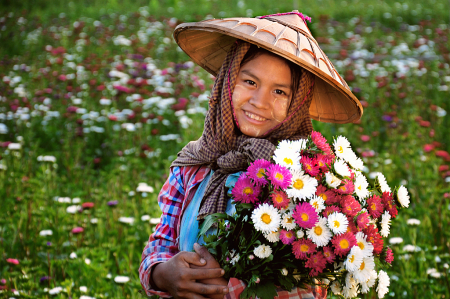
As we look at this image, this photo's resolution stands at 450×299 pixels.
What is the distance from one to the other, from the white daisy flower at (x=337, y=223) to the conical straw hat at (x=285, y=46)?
449 mm

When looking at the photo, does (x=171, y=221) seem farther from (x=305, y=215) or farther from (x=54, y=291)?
(x=54, y=291)

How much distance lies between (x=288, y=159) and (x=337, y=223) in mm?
193

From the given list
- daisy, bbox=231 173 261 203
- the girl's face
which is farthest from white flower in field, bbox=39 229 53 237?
daisy, bbox=231 173 261 203

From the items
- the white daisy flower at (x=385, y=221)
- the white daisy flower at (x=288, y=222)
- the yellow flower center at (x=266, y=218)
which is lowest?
the white daisy flower at (x=385, y=221)

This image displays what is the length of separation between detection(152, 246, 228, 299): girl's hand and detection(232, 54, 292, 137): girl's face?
0.43 m

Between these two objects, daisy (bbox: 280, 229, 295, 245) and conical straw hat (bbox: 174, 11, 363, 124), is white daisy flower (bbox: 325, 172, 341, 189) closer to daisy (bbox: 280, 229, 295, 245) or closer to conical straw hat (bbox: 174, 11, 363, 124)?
daisy (bbox: 280, 229, 295, 245)

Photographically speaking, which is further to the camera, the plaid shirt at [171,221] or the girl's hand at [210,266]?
the plaid shirt at [171,221]

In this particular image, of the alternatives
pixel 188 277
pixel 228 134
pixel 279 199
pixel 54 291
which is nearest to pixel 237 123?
pixel 228 134

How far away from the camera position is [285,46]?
4.12 ft

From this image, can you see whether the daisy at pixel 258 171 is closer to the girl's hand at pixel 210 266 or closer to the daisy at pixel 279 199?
the daisy at pixel 279 199

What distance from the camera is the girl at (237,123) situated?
1255 millimetres

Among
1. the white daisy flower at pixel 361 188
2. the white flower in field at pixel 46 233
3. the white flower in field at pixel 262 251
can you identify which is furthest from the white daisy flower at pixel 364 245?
the white flower in field at pixel 46 233

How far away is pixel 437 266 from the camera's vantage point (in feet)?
7.88

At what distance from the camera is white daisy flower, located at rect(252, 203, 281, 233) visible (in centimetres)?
103
